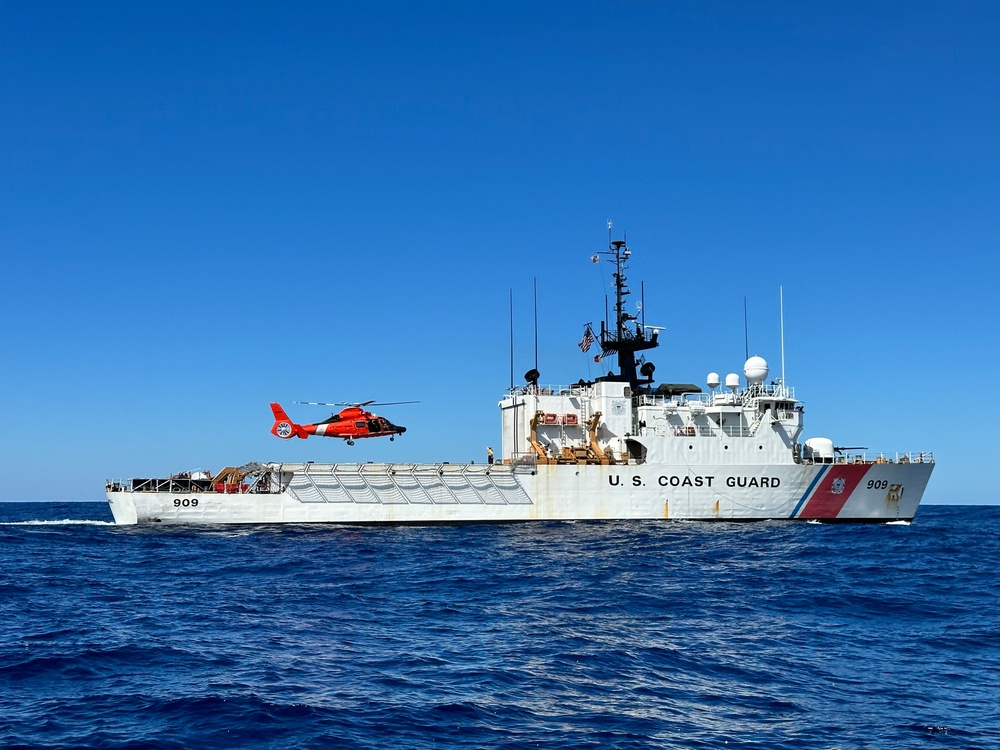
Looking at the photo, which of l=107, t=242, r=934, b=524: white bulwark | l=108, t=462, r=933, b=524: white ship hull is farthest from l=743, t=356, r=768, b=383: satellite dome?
l=108, t=462, r=933, b=524: white ship hull

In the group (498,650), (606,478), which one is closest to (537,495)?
(606,478)

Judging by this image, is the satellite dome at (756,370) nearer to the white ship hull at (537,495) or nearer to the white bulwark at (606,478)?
the white bulwark at (606,478)

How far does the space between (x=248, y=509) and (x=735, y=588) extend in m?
23.5

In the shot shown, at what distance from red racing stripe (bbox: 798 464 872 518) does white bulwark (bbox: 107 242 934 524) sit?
0.05m

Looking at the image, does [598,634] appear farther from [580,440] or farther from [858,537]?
[580,440]

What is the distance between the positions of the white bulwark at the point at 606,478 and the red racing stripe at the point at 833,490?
0.16 ft

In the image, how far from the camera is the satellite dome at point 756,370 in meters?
42.7

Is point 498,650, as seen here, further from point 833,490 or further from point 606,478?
point 833,490

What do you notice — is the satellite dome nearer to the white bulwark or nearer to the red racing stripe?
the white bulwark

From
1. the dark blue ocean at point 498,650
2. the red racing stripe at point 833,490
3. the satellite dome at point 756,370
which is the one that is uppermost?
the satellite dome at point 756,370

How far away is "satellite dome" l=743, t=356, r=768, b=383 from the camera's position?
4266 centimetres

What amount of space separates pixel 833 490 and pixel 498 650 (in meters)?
30.5

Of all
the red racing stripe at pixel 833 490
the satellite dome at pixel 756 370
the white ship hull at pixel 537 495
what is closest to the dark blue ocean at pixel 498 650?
the white ship hull at pixel 537 495

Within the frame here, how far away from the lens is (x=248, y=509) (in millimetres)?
37281
